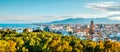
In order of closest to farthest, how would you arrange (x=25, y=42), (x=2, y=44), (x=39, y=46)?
(x=2, y=44), (x=39, y=46), (x=25, y=42)

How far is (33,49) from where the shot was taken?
147 feet

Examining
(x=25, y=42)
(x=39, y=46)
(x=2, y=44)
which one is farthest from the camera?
(x=25, y=42)

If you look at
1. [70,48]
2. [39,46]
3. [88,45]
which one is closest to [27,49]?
[39,46]

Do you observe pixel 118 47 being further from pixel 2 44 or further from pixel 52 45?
pixel 2 44

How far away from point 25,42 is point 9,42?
4.16 metres

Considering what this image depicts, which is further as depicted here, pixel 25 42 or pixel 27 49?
pixel 25 42

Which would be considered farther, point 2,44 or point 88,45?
point 88,45

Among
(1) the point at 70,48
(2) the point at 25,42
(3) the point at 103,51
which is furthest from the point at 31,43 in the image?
(3) the point at 103,51

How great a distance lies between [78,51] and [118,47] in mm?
5145

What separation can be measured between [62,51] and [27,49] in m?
4.10

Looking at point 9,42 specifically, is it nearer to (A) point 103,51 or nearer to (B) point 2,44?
(B) point 2,44

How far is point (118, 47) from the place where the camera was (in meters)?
47.4

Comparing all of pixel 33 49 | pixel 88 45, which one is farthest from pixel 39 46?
pixel 88 45

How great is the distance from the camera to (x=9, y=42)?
4334 cm
